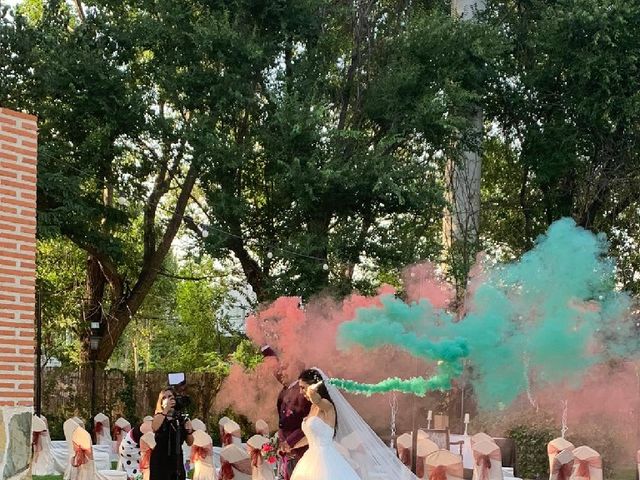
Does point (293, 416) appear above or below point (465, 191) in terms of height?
below

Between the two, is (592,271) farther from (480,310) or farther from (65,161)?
(65,161)

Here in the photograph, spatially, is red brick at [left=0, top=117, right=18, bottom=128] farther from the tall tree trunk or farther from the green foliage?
the tall tree trunk

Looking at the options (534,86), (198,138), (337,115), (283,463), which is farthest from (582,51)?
(283,463)

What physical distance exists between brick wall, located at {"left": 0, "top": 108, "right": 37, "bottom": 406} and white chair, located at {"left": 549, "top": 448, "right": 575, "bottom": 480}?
8298mm

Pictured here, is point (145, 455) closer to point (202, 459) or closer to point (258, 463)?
point (202, 459)

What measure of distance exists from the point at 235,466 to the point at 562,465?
4.37m

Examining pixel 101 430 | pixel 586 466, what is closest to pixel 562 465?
pixel 586 466

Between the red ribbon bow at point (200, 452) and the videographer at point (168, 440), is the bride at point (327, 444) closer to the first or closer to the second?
the videographer at point (168, 440)

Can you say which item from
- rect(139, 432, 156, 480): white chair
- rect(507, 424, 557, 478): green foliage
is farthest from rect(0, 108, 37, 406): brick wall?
rect(507, 424, 557, 478): green foliage

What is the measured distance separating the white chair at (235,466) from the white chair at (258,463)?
0.94 feet

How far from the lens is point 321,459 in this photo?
37.1ft

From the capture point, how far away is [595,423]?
20.3 meters

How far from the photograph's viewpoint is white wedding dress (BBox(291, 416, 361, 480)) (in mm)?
11234

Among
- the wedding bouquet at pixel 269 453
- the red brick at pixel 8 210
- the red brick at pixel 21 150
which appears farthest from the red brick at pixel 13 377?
the wedding bouquet at pixel 269 453
